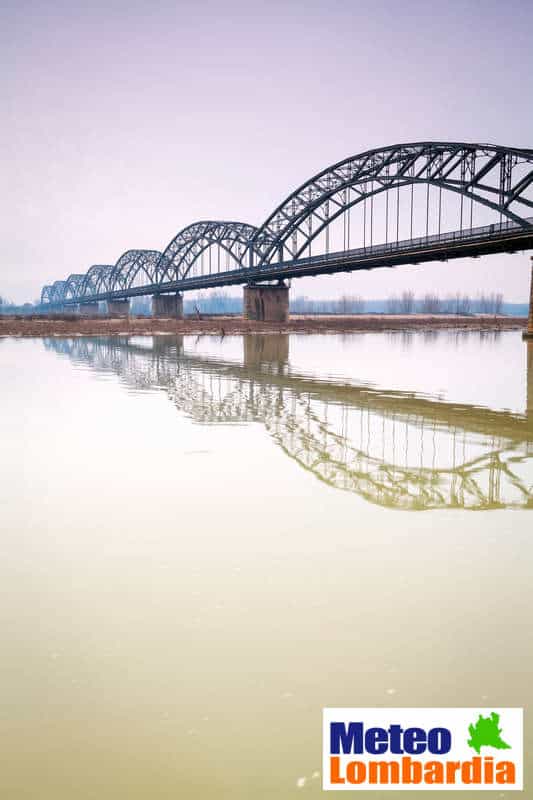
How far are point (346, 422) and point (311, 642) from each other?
9831 mm

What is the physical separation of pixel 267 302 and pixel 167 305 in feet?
164

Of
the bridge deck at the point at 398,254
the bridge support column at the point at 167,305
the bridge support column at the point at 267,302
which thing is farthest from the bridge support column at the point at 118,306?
the bridge support column at the point at 267,302

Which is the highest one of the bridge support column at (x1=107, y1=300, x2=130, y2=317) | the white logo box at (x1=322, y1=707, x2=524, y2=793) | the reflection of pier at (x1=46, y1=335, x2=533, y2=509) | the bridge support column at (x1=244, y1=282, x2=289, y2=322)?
the bridge support column at (x1=107, y1=300, x2=130, y2=317)

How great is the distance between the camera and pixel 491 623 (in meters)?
5.19

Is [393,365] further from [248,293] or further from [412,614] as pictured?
[248,293]

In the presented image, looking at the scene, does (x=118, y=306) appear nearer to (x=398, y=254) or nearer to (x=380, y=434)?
(x=398, y=254)

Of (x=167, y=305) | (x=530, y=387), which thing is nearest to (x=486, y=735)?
(x=530, y=387)

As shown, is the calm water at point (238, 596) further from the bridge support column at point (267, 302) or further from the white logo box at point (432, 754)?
the bridge support column at point (267, 302)

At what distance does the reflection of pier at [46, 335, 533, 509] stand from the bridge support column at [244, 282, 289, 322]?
232 ft

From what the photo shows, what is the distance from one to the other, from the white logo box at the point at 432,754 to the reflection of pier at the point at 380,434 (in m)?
4.29

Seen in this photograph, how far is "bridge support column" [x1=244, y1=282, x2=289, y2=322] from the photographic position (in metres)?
95.2

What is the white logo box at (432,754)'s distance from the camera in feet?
11.8

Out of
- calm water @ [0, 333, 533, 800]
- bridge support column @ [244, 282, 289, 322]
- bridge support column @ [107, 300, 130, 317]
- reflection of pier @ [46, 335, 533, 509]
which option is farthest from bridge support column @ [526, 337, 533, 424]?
bridge support column @ [107, 300, 130, 317]

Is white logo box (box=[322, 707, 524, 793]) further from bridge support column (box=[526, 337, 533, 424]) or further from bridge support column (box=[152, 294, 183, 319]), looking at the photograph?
bridge support column (box=[152, 294, 183, 319])
